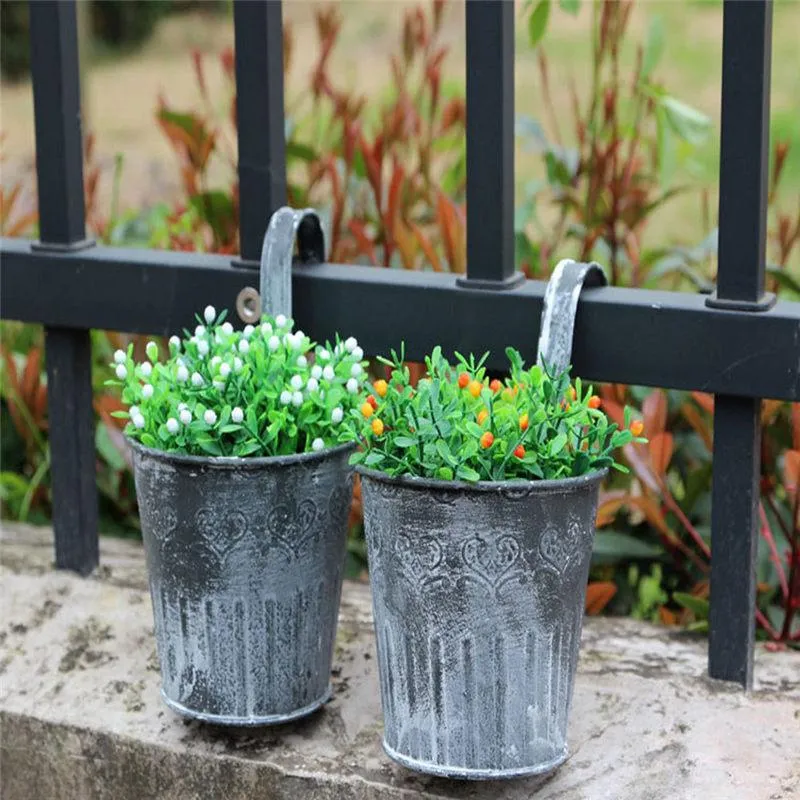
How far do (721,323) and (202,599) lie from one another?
0.71 meters

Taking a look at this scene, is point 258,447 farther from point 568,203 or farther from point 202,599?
point 568,203

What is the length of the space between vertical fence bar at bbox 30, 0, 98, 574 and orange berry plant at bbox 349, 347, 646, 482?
0.78m

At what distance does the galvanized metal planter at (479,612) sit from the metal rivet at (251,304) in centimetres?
49

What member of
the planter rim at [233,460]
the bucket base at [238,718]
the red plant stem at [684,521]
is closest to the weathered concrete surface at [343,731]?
the bucket base at [238,718]

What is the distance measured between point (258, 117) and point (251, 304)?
26 centimetres

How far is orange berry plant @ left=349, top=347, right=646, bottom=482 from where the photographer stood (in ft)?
4.90

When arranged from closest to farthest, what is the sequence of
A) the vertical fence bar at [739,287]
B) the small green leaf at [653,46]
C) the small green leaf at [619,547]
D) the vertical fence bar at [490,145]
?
1. the vertical fence bar at [739,287]
2. the vertical fence bar at [490,145]
3. the small green leaf at [619,547]
4. the small green leaf at [653,46]

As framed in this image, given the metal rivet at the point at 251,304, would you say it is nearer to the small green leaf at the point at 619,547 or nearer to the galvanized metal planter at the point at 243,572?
the galvanized metal planter at the point at 243,572

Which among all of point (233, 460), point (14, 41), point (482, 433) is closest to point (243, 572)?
point (233, 460)

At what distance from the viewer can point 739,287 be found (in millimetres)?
1755

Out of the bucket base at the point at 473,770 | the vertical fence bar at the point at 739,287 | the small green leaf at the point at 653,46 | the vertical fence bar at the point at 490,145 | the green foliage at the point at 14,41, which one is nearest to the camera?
the bucket base at the point at 473,770

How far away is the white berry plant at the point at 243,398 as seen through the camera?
5.38 feet

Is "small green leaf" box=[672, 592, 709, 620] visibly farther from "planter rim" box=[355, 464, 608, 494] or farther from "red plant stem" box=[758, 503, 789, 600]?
"planter rim" box=[355, 464, 608, 494]

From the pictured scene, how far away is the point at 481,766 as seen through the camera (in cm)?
157
